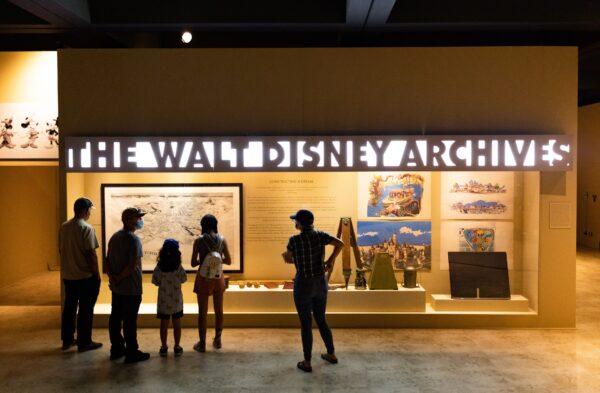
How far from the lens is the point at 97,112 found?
710 cm

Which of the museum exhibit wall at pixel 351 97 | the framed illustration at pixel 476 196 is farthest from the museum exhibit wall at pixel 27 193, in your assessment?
the framed illustration at pixel 476 196

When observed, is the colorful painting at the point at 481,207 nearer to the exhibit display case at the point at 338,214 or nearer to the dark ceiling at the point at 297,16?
the exhibit display case at the point at 338,214

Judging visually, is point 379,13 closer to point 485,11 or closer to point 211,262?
point 485,11

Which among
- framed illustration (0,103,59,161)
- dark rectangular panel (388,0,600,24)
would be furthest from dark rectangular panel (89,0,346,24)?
framed illustration (0,103,59,161)

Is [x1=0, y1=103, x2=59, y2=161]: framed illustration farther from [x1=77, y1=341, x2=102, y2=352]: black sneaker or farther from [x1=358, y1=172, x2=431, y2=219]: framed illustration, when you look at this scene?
[x1=358, y1=172, x2=431, y2=219]: framed illustration

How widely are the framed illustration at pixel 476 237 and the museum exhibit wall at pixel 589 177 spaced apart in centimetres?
873

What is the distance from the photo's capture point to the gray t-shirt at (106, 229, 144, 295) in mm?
5816

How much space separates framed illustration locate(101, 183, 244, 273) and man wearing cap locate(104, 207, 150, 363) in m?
1.81

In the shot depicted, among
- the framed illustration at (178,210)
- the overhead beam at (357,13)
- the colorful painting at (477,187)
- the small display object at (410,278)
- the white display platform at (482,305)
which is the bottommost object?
the white display platform at (482,305)

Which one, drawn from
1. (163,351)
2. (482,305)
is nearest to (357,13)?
(482,305)

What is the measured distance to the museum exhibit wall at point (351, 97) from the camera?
6.98 meters

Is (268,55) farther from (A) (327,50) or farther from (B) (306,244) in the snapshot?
(B) (306,244)

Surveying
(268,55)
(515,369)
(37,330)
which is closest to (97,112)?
(268,55)

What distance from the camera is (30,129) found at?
8.23 meters
